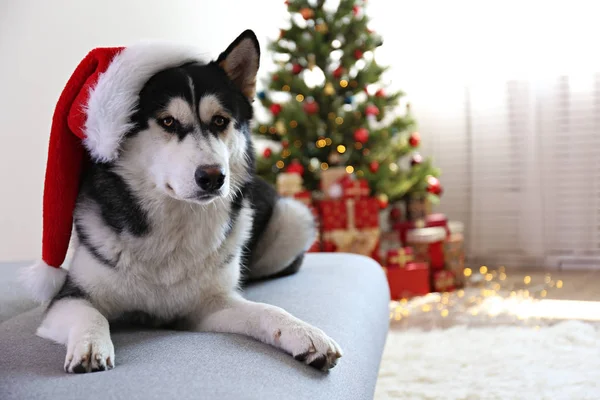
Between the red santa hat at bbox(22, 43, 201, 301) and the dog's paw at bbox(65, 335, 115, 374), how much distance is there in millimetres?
337

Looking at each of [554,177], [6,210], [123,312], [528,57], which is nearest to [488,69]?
[528,57]

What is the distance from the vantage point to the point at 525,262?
3914 millimetres

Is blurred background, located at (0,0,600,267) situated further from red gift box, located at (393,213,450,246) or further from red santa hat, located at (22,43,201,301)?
red santa hat, located at (22,43,201,301)

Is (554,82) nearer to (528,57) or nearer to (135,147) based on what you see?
(528,57)

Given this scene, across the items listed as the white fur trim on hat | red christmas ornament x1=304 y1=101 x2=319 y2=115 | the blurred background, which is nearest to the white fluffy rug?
the white fur trim on hat

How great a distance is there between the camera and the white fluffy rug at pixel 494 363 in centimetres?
167

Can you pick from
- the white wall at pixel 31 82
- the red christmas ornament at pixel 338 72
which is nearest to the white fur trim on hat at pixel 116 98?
the white wall at pixel 31 82

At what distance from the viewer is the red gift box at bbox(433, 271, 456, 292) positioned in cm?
334

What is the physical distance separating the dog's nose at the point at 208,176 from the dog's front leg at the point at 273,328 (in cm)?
27

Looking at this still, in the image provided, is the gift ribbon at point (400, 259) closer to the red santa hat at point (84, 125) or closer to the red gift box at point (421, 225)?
the red gift box at point (421, 225)

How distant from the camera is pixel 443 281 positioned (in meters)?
3.34

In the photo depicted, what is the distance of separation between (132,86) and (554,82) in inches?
132

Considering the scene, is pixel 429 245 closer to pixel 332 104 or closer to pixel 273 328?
pixel 332 104

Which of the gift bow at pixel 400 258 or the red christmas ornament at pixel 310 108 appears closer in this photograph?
the gift bow at pixel 400 258
